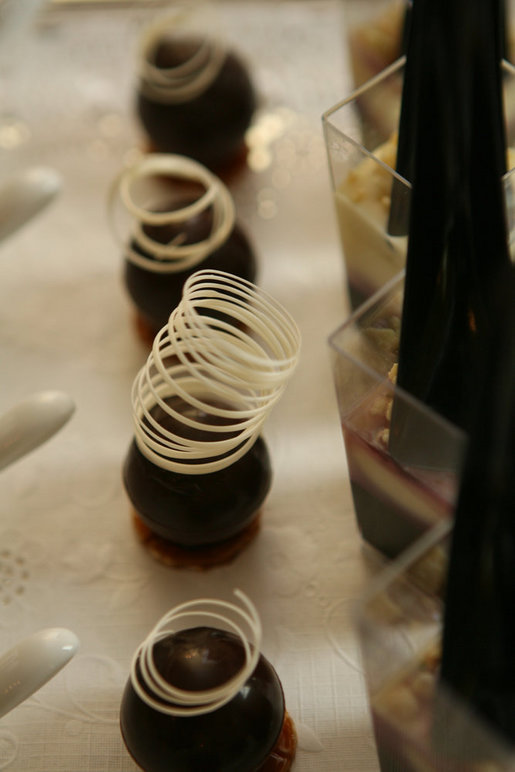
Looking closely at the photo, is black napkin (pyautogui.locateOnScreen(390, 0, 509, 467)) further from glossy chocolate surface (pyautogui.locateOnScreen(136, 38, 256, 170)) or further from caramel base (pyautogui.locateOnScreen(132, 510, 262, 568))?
glossy chocolate surface (pyautogui.locateOnScreen(136, 38, 256, 170))

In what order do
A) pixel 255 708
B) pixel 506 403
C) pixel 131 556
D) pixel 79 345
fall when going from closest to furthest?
1. pixel 506 403
2. pixel 255 708
3. pixel 131 556
4. pixel 79 345

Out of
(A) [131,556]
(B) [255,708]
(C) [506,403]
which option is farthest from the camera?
(A) [131,556]

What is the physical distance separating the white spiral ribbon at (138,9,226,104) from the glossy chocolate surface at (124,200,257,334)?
14 cm

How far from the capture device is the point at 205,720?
434mm

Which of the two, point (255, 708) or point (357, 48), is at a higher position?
point (357, 48)

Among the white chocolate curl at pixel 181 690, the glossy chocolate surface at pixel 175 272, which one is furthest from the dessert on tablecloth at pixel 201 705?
the glossy chocolate surface at pixel 175 272

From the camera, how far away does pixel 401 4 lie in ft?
2.33

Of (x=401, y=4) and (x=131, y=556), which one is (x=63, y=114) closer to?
(x=401, y=4)

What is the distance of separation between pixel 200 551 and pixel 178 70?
394 millimetres

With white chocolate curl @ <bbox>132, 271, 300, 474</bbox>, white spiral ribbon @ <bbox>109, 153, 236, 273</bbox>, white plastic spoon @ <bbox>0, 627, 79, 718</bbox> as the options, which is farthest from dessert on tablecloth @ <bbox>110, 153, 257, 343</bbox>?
white plastic spoon @ <bbox>0, 627, 79, 718</bbox>

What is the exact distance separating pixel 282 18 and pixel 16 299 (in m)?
0.39

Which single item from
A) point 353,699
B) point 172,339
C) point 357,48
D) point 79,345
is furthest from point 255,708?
point 357,48

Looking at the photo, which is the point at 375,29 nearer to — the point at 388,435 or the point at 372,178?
the point at 372,178

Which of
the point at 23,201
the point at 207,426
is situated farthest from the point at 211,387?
the point at 23,201
